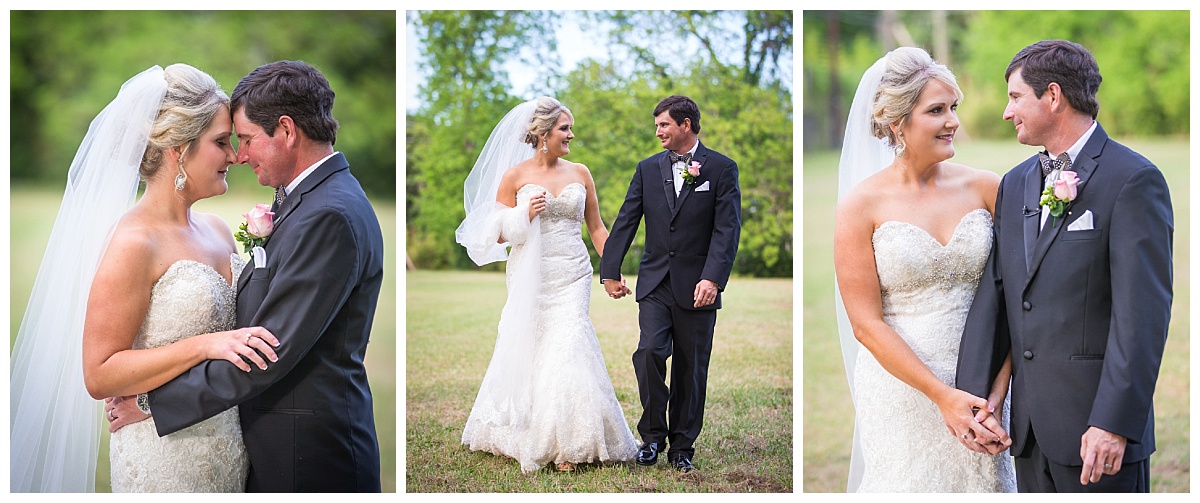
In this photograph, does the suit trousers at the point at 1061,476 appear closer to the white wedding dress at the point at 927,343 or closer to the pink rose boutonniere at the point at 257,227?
the white wedding dress at the point at 927,343

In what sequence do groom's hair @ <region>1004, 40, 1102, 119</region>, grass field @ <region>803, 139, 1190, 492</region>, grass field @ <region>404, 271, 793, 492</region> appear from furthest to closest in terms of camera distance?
1. grass field @ <region>803, 139, 1190, 492</region>
2. grass field @ <region>404, 271, 793, 492</region>
3. groom's hair @ <region>1004, 40, 1102, 119</region>

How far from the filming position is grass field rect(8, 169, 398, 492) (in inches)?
224

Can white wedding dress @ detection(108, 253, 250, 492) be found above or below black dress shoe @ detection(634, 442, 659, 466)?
above

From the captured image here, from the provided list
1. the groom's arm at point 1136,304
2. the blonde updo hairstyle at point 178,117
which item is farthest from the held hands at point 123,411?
the groom's arm at point 1136,304

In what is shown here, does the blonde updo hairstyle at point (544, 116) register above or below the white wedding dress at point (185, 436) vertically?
above

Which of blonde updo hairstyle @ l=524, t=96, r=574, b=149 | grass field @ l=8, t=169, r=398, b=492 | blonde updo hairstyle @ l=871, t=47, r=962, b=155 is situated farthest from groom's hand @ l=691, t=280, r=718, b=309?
grass field @ l=8, t=169, r=398, b=492

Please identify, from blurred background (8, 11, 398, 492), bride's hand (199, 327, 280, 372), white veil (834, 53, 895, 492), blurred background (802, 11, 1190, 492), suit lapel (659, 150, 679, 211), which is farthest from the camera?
blurred background (8, 11, 398, 492)

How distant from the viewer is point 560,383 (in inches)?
199

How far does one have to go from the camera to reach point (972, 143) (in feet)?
32.7

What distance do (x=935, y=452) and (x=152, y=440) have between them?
280 cm

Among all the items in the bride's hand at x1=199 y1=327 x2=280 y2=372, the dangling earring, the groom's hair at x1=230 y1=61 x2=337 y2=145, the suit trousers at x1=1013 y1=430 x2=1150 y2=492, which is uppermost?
the groom's hair at x1=230 y1=61 x2=337 y2=145

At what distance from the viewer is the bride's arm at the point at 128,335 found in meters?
3.07

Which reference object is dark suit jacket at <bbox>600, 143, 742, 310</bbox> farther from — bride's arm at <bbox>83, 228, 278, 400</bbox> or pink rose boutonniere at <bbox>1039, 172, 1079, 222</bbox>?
bride's arm at <bbox>83, 228, 278, 400</bbox>

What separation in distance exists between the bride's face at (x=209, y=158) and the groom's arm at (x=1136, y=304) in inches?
116
